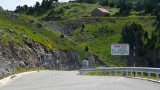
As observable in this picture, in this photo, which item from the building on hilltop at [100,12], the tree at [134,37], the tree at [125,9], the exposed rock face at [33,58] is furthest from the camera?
the building on hilltop at [100,12]

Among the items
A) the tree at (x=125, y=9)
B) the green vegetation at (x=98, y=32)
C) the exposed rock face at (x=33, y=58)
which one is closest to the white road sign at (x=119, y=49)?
the exposed rock face at (x=33, y=58)

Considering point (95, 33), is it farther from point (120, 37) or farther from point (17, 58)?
point (17, 58)

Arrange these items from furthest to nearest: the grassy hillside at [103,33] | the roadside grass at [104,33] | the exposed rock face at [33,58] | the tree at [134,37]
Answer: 1. the roadside grass at [104,33]
2. the grassy hillside at [103,33]
3. the tree at [134,37]
4. the exposed rock face at [33,58]

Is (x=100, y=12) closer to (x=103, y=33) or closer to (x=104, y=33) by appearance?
(x=103, y=33)

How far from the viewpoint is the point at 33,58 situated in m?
74.6

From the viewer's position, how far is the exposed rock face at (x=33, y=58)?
2421 inches

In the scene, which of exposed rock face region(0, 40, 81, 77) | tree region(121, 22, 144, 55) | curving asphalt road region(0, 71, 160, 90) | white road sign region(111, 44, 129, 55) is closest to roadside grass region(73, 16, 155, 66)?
tree region(121, 22, 144, 55)

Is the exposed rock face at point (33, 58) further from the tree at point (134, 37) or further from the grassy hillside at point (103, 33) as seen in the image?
the tree at point (134, 37)

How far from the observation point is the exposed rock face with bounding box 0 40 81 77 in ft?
202

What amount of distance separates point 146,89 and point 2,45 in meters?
45.0

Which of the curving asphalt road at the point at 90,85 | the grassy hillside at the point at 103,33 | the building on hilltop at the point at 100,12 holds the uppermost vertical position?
the curving asphalt road at the point at 90,85

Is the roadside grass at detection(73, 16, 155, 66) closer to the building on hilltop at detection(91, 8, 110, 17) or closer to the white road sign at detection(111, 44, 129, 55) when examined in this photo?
the building on hilltop at detection(91, 8, 110, 17)

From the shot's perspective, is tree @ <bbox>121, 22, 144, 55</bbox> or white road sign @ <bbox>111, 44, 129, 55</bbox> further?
tree @ <bbox>121, 22, 144, 55</bbox>

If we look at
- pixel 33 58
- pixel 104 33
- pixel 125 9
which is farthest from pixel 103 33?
pixel 33 58
